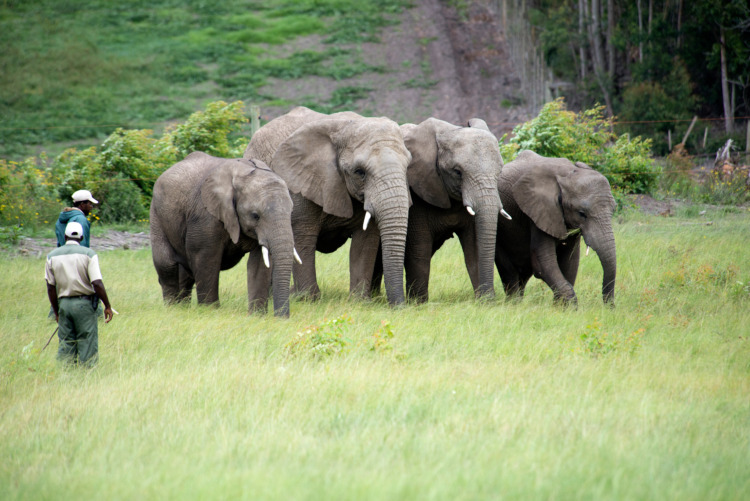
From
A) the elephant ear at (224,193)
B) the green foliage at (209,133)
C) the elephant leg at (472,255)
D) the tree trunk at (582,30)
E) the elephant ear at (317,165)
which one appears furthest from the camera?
the tree trunk at (582,30)

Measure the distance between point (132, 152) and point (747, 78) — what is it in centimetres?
2269

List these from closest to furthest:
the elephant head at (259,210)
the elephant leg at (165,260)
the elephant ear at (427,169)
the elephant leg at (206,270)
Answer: the elephant head at (259,210) → the elephant leg at (206,270) → the elephant ear at (427,169) → the elephant leg at (165,260)

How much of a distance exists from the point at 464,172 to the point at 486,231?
2.64 ft

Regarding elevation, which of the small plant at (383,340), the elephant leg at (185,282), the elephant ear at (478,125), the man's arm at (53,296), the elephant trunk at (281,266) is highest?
the elephant ear at (478,125)

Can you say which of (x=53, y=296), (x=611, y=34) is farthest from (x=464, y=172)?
(x=611, y=34)

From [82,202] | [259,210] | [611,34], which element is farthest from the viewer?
[611,34]

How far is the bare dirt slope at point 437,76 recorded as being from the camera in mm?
36969

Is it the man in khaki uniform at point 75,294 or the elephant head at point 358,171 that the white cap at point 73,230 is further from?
the elephant head at point 358,171

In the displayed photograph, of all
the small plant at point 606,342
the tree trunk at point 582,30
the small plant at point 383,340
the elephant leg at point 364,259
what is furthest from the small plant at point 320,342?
the tree trunk at point 582,30

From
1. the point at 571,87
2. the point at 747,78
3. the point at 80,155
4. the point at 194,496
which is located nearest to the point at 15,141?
the point at 80,155

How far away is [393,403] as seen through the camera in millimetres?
6457

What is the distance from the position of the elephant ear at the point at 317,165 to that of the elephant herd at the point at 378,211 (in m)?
0.02

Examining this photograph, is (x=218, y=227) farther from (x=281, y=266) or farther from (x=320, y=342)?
(x=320, y=342)

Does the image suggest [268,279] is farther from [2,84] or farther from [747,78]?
[2,84]
